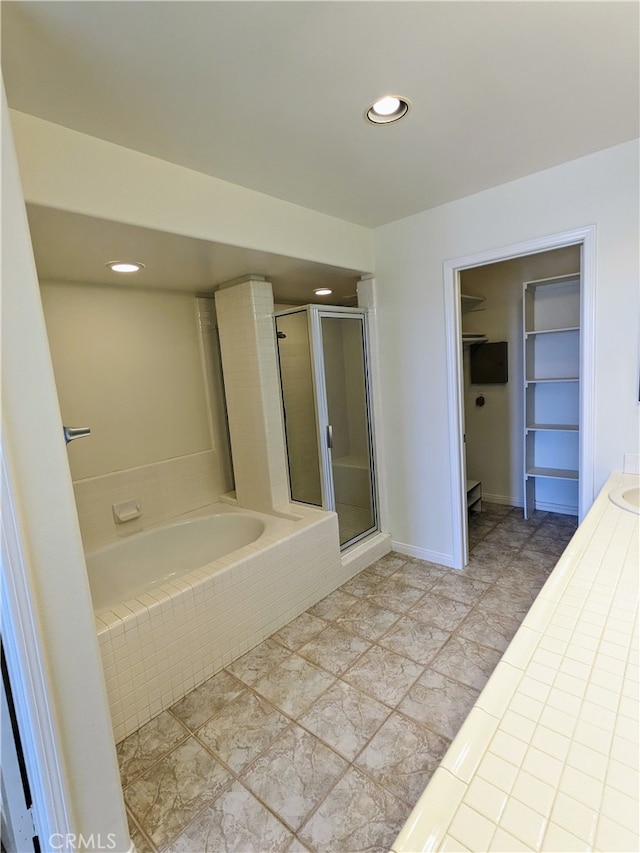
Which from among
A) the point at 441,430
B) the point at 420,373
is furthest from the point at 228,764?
the point at 420,373

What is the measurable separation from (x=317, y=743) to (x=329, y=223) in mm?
2710

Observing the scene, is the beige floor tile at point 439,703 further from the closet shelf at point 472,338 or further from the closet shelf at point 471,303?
the closet shelf at point 471,303

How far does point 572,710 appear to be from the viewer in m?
0.84

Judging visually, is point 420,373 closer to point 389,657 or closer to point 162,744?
point 389,657

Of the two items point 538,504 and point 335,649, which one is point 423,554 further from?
point 538,504

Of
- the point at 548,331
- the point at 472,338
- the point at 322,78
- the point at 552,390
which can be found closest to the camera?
the point at 322,78

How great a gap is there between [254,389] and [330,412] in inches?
21.9

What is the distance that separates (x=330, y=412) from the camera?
2.94 meters

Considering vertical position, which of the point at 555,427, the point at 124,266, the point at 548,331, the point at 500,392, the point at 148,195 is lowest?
the point at 555,427

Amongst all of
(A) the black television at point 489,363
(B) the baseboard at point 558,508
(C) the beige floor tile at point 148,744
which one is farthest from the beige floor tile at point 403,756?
(A) the black television at point 489,363

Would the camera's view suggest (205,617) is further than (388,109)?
Yes

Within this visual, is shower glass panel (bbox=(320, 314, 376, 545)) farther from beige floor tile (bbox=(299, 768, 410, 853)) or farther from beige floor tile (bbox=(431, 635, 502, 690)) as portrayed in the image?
beige floor tile (bbox=(299, 768, 410, 853))

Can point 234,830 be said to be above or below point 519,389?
below

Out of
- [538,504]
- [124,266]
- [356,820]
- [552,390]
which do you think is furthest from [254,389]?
[538,504]
